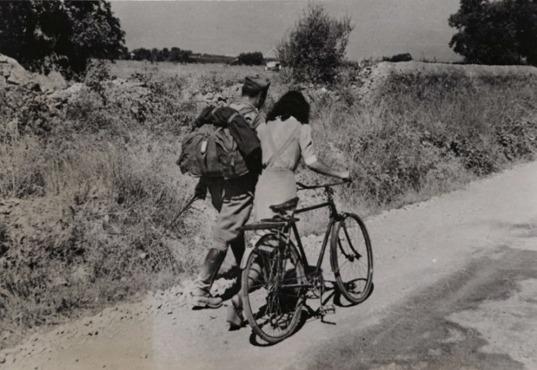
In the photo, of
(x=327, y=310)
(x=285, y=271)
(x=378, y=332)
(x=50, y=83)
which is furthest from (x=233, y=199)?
(x=50, y=83)

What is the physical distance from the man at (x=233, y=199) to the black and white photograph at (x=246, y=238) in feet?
0.06

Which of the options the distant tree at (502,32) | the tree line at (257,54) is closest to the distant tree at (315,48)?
the tree line at (257,54)

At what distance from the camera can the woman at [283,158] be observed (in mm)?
4309

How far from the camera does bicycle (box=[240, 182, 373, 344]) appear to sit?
13.3 ft

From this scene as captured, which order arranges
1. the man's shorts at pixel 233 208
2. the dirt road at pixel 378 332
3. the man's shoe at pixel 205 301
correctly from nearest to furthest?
the dirt road at pixel 378 332, the man's shorts at pixel 233 208, the man's shoe at pixel 205 301

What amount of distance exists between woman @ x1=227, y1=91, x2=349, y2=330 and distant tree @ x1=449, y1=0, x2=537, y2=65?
66550 mm

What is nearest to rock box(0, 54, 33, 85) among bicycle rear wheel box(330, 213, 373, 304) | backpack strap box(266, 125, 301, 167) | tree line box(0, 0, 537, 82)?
tree line box(0, 0, 537, 82)

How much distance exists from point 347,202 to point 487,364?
490 centimetres

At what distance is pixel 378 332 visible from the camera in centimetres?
425

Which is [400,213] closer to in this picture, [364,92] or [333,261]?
[333,261]

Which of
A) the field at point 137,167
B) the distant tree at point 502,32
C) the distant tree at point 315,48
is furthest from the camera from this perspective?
the distant tree at point 502,32

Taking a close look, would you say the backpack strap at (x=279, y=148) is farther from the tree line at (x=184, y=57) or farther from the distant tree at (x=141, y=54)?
the distant tree at (x=141, y=54)

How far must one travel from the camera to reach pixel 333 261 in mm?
4547

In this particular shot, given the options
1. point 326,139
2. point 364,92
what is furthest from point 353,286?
point 364,92
